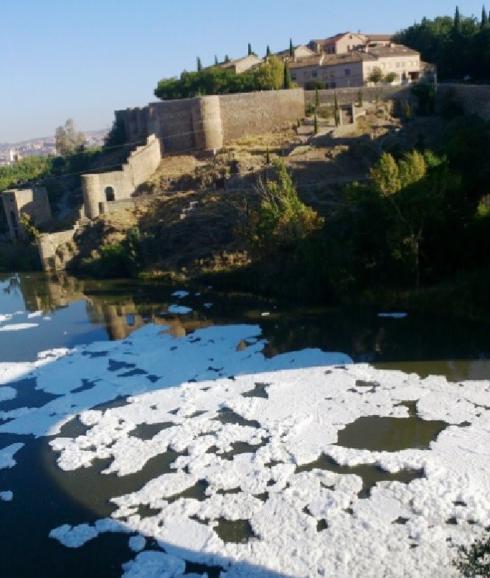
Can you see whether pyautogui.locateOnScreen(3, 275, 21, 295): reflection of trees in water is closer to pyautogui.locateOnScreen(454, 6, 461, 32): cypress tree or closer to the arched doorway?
the arched doorway

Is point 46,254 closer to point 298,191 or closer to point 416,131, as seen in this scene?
point 298,191

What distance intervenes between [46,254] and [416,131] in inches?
699

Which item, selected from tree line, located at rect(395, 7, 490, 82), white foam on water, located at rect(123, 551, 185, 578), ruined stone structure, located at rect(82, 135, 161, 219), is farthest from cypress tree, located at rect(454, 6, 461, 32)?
white foam on water, located at rect(123, 551, 185, 578)

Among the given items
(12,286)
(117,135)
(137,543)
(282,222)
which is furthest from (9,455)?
(117,135)

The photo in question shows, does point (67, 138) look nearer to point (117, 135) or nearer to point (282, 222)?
point (117, 135)

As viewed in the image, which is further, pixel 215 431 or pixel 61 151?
pixel 61 151

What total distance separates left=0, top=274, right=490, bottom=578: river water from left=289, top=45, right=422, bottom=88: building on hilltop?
22558 millimetres

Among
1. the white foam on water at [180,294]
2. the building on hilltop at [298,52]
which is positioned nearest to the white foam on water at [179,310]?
the white foam on water at [180,294]

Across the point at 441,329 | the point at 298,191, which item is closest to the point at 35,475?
the point at 441,329

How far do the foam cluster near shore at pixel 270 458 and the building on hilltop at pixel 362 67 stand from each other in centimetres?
2847

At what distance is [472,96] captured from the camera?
94.9ft

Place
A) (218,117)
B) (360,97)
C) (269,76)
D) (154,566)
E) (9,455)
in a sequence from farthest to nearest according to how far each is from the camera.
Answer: (269,76), (360,97), (218,117), (9,455), (154,566)

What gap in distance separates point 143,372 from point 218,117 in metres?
21.5

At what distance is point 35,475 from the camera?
11.4 m
